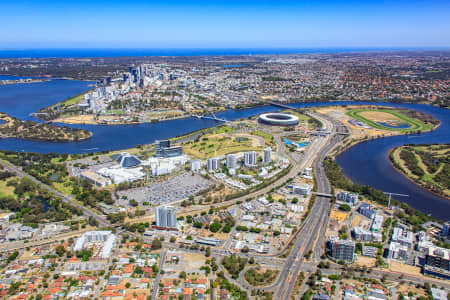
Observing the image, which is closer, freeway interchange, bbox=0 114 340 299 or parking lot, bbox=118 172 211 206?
freeway interchange, bbox=0 114 340 299

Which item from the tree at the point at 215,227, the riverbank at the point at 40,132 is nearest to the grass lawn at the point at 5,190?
the riverbank at the point at 40,132

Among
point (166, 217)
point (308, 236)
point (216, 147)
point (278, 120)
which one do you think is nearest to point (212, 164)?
point (216, 147)

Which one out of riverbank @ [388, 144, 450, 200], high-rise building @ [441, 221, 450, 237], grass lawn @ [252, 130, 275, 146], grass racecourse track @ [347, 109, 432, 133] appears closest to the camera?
high-rise building @ [441, 221, 450, 237]

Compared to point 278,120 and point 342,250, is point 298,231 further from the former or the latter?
point 278,120

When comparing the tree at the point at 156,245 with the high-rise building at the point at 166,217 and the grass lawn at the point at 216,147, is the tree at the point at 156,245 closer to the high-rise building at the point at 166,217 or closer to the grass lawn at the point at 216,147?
the high-rise building at the point at 166,217

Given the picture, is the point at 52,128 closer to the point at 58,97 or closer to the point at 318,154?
the point at 58,97

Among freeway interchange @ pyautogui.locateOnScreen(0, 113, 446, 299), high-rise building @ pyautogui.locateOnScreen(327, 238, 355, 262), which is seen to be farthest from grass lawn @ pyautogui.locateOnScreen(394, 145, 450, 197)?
high-rise building @ pyautogui.locateOnScreen(327, 238, 355, 262)

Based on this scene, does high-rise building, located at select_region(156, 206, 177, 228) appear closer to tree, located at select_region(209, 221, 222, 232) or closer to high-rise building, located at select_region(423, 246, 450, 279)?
tree, located at select_region(209, 221, 222, 232)

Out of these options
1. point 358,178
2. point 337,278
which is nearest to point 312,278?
point 337,278
